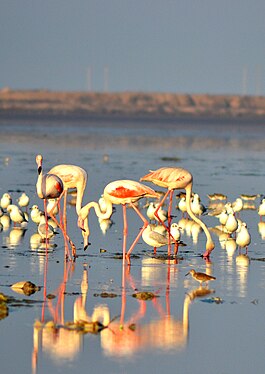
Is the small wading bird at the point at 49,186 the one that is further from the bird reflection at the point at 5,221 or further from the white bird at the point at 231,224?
the white bird at the point at 231,224

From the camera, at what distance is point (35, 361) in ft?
34.6

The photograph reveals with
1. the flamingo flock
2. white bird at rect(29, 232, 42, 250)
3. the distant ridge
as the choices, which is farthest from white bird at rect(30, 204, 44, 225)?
the distant ridge

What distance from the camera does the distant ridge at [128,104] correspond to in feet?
347

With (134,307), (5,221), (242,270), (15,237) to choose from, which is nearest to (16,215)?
(5,221)

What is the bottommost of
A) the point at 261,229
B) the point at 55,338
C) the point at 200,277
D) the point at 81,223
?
the point at 55,338

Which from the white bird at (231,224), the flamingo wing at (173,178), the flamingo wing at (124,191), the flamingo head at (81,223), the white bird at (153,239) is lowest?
the white bird at (153,239)

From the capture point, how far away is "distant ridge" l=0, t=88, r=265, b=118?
106m

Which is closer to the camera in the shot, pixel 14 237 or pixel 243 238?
pixel 243 238

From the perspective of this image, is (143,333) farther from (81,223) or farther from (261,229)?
(261,229)

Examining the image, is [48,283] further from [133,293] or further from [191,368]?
[191,368]

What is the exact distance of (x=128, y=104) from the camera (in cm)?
12269

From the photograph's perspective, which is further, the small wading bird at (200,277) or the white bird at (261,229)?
the white bird at (261,229)

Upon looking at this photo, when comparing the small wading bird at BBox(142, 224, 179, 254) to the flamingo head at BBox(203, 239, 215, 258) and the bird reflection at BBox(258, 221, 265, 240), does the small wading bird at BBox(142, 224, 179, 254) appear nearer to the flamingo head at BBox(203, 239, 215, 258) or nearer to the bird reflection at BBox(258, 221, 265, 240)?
the flamingo head at BBox(203, 239, 215, 258)

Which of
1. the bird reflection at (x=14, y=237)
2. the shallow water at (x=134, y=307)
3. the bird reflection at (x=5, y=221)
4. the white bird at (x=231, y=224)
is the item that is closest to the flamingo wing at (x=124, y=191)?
the shallow water at (x=134, y=307)
